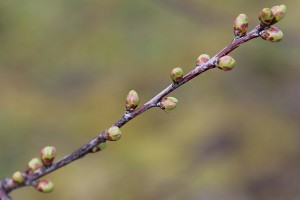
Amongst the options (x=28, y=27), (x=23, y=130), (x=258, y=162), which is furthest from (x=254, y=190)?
(x=28, y=27)

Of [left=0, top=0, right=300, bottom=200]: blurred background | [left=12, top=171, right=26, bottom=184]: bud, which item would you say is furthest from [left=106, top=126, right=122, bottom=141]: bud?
[left=0, top=0, right=300, bottom=200]: blurred background

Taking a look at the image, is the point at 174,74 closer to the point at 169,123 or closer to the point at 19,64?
the point at 169,123

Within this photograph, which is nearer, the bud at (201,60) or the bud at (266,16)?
the bud at (266,16)

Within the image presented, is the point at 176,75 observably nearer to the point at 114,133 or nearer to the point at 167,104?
the point at 167,104

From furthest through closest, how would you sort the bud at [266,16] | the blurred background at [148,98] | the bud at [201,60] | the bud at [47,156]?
the blurred background at [148,98] → the bud at [47,156] → the bud at [201,60] → the bud at [266,16]

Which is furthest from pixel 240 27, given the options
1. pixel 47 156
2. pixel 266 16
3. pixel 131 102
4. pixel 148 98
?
pixel 148 98

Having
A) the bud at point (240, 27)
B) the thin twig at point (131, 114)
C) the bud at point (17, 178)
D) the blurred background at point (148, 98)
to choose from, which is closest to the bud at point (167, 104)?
the thin twig at point (131, 114)

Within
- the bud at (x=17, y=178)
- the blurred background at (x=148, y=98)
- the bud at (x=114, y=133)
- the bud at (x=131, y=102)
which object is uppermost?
the blurred background at (x=148, y=98)

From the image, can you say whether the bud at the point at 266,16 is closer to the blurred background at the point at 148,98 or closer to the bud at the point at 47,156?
the bud at the point at 47,156

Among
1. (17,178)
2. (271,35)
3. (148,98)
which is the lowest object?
(271,35)
